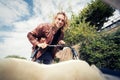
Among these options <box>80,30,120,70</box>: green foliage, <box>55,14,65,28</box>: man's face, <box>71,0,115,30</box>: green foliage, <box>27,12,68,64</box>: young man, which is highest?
<box>71,0,115,30</box>: green foliage

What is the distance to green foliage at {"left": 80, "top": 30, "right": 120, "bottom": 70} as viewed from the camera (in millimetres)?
8609

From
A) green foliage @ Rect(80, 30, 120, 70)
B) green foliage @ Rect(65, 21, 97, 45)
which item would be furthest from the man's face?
green foliage @ Rect(65, 21, 97, 45)

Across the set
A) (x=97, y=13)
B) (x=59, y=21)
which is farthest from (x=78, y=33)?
(x=59, y=21)

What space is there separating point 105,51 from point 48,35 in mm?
6819

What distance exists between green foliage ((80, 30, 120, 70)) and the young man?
583cm

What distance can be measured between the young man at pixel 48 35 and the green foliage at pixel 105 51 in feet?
19.1

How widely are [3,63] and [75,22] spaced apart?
48.0 feet

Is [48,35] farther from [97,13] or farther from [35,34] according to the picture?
[97,13]

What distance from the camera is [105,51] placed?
30.2 feet

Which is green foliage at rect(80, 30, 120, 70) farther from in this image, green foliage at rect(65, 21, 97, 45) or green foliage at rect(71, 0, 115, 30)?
green foliage at rect(71, 0, 115, 30)

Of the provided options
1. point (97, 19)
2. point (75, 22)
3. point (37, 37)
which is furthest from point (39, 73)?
point (97, 19)

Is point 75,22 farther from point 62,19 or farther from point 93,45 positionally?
point 62,19

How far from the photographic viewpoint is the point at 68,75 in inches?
39.1

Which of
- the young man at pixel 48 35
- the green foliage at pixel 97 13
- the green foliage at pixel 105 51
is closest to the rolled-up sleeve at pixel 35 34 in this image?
the young man at pixel 48 35
